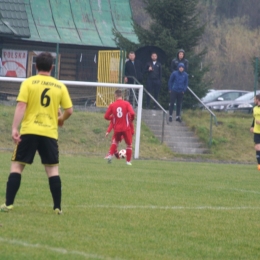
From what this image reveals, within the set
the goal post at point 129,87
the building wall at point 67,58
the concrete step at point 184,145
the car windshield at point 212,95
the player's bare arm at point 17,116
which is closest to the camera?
the player's bare arm at point 17,116

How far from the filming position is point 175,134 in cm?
2697

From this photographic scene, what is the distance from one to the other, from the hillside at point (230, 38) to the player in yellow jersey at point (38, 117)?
34.6 metres

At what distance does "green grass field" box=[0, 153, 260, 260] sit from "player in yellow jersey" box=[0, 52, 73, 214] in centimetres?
62

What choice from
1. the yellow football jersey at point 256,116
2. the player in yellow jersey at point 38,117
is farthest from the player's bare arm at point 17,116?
the yellow football jersey at point 256,116

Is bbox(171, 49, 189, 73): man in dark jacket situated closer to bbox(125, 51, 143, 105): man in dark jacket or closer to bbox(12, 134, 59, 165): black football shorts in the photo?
bbox(125, 51, 143, 105): man in dark jacket

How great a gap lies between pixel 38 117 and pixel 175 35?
22017mm

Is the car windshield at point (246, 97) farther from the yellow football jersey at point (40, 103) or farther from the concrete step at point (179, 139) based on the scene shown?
the yellow football jersey at point (40, 103)

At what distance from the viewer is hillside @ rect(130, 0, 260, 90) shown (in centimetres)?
4688

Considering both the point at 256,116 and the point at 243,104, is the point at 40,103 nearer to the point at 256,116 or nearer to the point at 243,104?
the point at 256,116

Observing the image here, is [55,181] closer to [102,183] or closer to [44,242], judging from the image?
[44,242]

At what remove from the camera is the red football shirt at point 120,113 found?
1867 centimetres

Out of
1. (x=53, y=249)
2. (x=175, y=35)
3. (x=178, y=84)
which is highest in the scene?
(x=175, y=35)

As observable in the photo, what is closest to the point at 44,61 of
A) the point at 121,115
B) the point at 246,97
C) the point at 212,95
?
the point at 121,115

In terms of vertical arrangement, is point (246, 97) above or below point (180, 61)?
below
